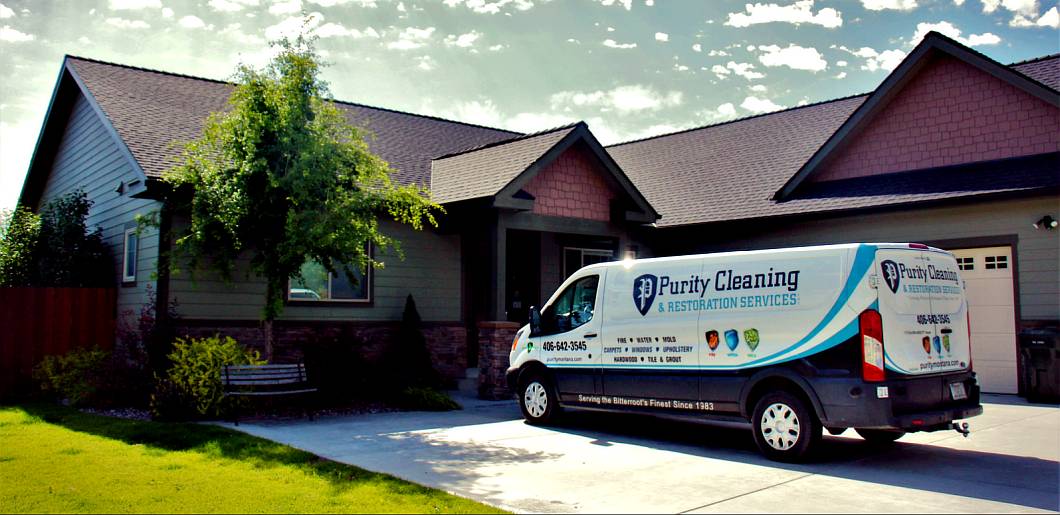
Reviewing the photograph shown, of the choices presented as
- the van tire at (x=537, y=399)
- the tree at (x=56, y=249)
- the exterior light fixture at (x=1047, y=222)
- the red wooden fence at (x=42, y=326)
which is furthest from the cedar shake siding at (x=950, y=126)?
the tree at (x=56, y=249)

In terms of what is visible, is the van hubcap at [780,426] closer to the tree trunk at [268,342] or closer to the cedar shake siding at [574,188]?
the cedar shake siding at [574,188]

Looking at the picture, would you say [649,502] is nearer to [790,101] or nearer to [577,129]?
[577,129]

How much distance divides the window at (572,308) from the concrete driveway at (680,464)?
138 cm

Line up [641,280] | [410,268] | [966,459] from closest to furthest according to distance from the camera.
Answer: [966,459] < [641,280] < [410,268]

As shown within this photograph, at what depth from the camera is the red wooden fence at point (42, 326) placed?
1413 centimetres

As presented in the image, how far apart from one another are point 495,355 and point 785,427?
6.50m

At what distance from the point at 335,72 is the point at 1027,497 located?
10.3 m

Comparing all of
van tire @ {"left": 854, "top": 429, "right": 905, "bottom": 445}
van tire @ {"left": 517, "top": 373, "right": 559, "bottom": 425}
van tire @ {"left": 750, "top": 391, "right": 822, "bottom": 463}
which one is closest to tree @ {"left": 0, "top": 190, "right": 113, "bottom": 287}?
van tire @ {"left": 517, "top": 373, "right": 559, "bottom": 425}

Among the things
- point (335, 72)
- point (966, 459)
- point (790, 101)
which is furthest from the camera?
point (790, 101)

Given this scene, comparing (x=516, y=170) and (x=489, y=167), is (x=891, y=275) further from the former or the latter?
(x=489, y=167)

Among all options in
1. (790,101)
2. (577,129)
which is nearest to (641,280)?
(577,129)

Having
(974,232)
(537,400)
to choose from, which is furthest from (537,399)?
(974,232)

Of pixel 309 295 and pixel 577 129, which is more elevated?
pixel 577 129

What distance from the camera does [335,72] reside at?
12242mm
